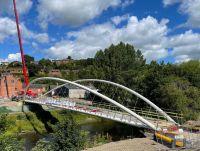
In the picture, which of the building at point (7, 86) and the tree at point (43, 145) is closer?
the tree at point (43, 145)

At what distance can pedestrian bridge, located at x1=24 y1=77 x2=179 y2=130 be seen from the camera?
124ft

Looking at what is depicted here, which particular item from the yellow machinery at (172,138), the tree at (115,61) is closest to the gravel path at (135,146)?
the yellow machinery at (172,138)

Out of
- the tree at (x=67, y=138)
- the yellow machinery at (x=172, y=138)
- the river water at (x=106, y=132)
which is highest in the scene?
the tree at (x=67, y=138)

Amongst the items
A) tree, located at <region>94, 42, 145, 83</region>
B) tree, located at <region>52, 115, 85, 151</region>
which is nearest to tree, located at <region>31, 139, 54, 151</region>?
tree, located at <region>52, 115, 85, 151</region>

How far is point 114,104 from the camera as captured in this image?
39031 millimetres

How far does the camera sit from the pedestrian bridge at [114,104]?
37.8 metres

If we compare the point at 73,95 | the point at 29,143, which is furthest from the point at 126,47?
the point at 29,143

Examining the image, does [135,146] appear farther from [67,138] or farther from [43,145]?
[43,145]

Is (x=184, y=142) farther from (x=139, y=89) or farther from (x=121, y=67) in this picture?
(x=121, y=67)

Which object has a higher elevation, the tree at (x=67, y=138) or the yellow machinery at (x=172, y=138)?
the tree at (x=67, y=138)

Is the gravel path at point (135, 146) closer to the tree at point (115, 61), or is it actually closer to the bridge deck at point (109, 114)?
the bridge deck at point (109, 114)

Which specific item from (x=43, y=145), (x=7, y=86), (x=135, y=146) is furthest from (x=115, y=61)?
(x=43, y=145)

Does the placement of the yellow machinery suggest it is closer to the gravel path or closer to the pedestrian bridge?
the gravel path

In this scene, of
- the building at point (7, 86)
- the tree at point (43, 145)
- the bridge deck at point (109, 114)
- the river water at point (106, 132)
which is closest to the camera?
the tree at point (43, 145)
